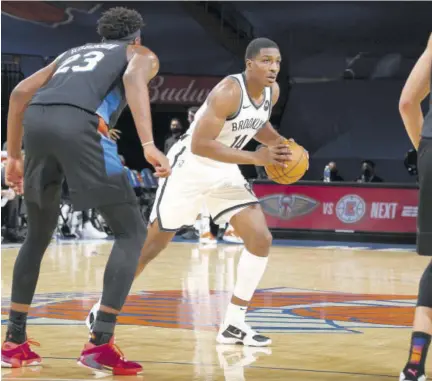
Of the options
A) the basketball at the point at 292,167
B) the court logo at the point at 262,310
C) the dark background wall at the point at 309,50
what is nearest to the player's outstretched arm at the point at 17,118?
the basketball at the point at 292,167

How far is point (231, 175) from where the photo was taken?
636cm

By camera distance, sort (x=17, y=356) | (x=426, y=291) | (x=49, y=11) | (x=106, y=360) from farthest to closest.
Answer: (x=49, y=11) < (x=17, y=356) < (x=106, y=360) < (x=426, y=291)

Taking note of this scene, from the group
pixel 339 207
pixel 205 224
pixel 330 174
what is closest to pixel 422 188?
pixel 205 224

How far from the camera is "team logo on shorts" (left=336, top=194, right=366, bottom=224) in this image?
52.3 feet

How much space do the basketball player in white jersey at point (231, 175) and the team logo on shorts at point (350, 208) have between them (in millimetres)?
Result: 9645

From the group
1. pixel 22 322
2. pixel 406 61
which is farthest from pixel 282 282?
pixel 406 61

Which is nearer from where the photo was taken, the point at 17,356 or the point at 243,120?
the point at 17,356

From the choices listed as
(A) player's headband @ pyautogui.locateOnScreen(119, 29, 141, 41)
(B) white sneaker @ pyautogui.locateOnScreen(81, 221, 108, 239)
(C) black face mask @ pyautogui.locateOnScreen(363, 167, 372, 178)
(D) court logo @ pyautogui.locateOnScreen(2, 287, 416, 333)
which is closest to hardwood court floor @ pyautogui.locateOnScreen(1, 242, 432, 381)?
(D) court logo @ pyautogui.locateOnScreen(2, 287, 416, 333)

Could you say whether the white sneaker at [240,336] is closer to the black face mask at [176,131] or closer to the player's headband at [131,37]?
the player's headband at [131,37]

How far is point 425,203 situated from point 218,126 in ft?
6.62

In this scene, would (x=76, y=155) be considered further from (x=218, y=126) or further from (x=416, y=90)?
(x=416, y=90)

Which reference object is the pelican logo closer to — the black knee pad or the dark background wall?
the dark background wall

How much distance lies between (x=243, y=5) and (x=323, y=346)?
1814 cm

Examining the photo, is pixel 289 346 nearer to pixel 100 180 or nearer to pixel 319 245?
pixel 100 180
